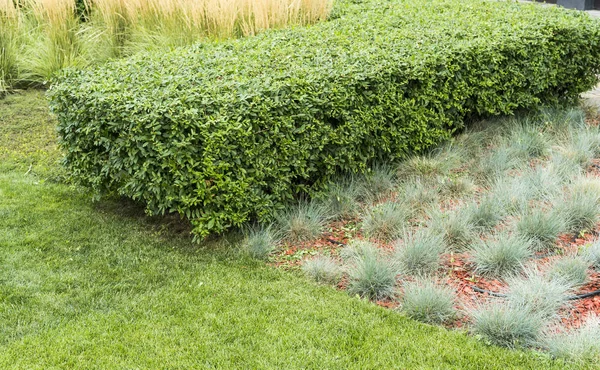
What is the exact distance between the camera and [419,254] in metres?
5.20

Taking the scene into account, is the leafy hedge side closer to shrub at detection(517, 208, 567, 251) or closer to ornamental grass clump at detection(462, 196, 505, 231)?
ornamental grass clump at detection(462, 196, 505, 231)

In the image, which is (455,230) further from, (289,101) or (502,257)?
(289,101)

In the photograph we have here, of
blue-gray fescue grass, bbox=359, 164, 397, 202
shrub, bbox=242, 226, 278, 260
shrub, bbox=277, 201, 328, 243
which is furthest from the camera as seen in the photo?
blue-gray fescue grass, bbox=359, 164, 397, 202

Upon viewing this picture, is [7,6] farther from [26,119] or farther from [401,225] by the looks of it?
[401,225]

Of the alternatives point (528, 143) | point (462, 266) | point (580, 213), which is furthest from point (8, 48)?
point (580, 213)

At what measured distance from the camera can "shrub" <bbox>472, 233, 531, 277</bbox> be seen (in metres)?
5.09

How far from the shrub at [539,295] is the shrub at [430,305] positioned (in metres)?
0.39

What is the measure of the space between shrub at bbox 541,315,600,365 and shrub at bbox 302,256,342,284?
1497 mm

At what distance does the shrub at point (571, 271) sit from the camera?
15.9 ft

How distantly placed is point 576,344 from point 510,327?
1.23 ft

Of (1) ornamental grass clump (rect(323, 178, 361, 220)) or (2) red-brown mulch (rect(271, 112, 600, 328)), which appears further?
(1) ornamental grass clump (rect(323, 178, 361, 220))

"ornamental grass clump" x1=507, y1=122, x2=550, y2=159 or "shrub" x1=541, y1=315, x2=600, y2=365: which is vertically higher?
"ornamental grass clump" x1=507, y1=122, x2=550, y2=159

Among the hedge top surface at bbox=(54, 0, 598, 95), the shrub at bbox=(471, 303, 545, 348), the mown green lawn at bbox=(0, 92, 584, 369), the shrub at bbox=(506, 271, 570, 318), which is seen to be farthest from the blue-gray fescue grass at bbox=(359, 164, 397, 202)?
the shrub at bbox=(471, 303, 545, 348)

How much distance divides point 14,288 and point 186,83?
2053mm
